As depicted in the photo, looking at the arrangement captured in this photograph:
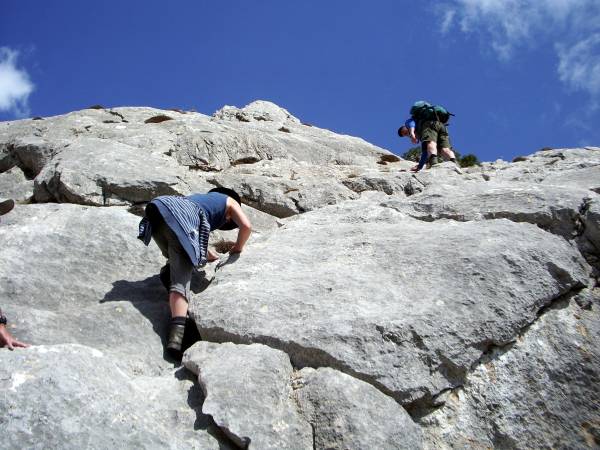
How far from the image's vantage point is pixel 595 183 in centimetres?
893

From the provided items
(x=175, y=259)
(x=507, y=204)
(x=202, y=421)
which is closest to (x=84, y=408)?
(x=202, y=421)

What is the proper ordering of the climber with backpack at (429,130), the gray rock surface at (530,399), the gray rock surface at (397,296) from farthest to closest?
the climber with backpack at (429,130) < the gray rock surface at (397,296) < the gray rock surface at (530,399)

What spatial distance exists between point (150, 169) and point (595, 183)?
23.4ft

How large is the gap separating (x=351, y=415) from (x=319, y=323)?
114cm

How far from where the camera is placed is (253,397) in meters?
4.96

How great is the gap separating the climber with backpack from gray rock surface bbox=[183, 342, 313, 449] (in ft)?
29.1

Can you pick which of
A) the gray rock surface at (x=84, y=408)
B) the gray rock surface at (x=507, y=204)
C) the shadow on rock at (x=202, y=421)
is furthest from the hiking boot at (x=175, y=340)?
the gray rock surface at (x=507, y=204)

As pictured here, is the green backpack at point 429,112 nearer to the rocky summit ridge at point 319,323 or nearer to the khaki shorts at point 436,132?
the khaki shorts at point 436,132

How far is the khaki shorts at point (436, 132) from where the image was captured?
14.0 m

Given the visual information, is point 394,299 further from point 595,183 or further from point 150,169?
point 150,169

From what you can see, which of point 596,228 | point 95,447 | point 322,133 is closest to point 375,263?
point 596,228

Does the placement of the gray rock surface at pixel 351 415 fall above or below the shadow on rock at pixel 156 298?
below

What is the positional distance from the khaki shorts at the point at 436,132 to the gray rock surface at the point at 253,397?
31.4ft

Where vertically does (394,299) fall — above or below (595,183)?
below
